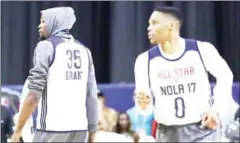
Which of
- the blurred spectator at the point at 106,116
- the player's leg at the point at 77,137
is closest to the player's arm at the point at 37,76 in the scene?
the player's leg at the point at 77,137

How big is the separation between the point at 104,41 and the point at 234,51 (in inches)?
15.5

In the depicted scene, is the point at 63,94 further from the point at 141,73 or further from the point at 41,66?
the point at 141,73

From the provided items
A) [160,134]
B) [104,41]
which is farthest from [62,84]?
[160,134]

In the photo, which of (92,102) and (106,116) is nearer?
(92,102)

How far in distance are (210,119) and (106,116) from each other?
1.02 feet

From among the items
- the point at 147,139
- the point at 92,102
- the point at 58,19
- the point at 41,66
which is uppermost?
the point at 58,19

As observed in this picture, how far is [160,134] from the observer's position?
5.68 ft

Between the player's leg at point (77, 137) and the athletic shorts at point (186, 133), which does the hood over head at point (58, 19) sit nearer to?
the player's leg at point (77, 137)

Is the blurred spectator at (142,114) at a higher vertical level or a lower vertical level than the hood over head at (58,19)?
lower

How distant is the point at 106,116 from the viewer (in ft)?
5.82

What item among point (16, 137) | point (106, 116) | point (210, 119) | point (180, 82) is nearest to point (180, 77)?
point (180, 82)

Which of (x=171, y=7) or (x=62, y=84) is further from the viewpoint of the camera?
(x=171, y=7)

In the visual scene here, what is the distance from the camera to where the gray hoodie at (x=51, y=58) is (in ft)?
4.91

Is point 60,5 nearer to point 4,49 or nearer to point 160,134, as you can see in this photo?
point 4,49
